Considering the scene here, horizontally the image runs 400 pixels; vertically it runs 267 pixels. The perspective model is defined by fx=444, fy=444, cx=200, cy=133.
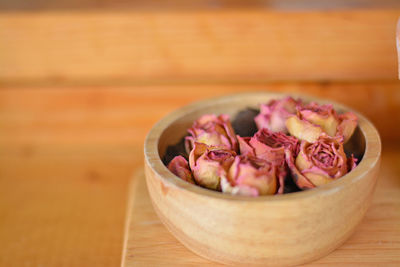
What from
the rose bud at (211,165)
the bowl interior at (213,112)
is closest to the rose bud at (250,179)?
the rose bud at (211,165)

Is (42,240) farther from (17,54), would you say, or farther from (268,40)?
(268,40)

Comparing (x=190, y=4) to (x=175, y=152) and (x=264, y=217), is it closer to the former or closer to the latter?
(x=175, y=152)

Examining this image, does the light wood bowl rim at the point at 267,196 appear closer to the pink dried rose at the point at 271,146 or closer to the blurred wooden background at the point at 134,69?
the pink dried rose at the point at 271,146

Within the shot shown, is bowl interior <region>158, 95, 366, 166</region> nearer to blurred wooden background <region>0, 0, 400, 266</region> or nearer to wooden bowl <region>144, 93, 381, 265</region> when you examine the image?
wooden bowl <region>144, 93, 381, 265</region>


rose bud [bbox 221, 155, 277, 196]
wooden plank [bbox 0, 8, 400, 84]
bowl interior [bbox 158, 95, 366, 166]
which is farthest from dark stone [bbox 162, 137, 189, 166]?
wooden plank [bbox 0, 8, 400, 84]

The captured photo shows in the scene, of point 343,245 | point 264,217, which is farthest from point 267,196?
point 343,245

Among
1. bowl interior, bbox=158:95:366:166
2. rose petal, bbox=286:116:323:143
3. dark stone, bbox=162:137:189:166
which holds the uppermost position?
rose petal, bbox=286:116:323:143

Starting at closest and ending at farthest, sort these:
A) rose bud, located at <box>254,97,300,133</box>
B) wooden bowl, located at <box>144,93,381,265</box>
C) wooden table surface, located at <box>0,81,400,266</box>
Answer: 1. wooden bowl, located at <box>144,93,381,265</box>
2. rose bud, located at <box>254,97,300,133</box>
3. wooden table surface, located at <box>0,81,400,266</box>
